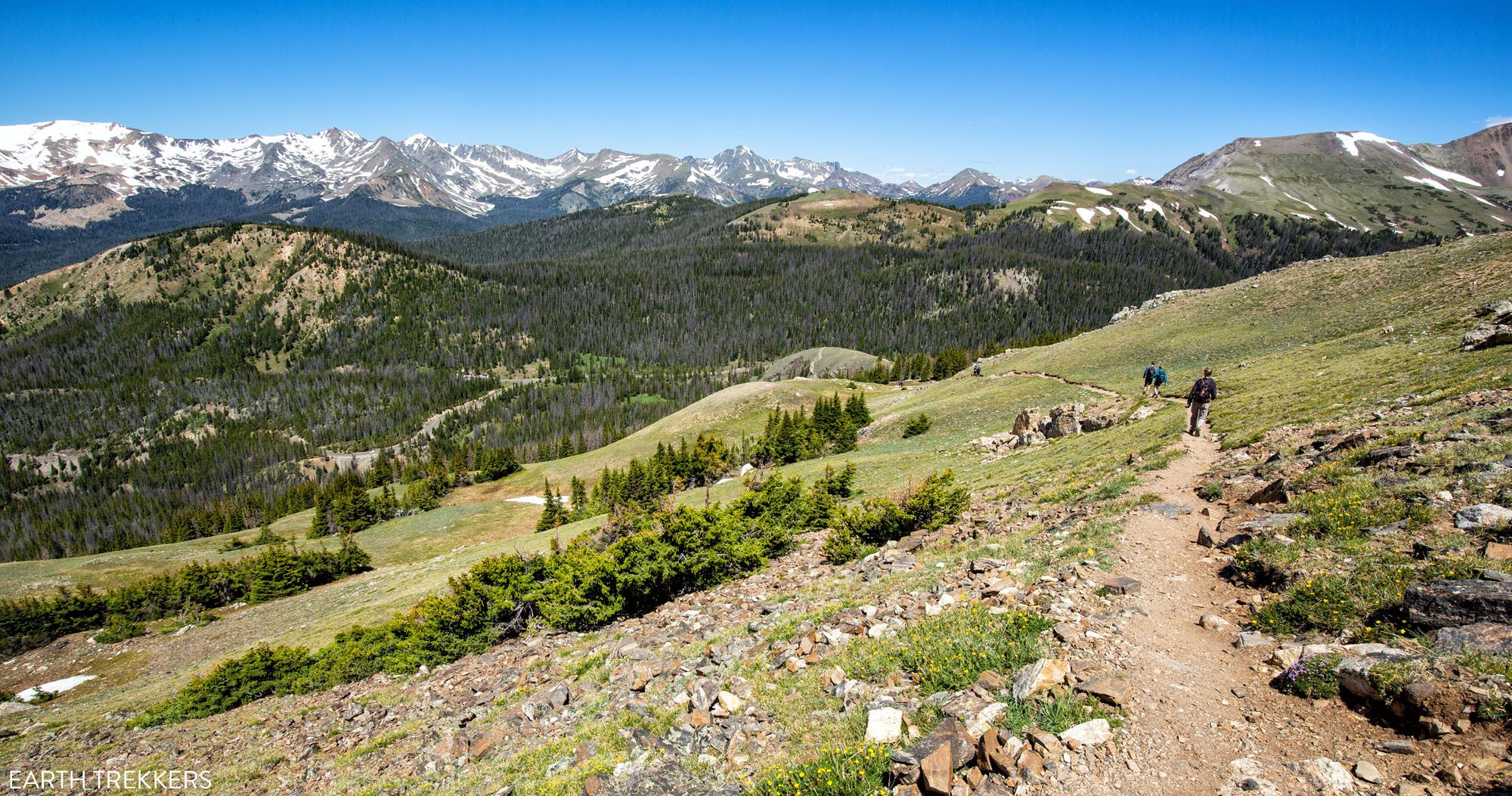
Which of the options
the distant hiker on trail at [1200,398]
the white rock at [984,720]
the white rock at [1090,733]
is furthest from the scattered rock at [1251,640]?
the distant hiker on trail at [1200,398]

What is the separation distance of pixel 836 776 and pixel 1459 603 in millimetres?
8268

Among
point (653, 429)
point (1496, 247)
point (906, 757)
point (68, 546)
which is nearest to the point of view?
point (906, 757)

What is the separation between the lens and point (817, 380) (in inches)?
3996

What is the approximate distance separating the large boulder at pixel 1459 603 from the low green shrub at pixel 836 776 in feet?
23.8

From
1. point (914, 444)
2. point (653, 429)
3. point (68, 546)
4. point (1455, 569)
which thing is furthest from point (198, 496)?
point (1455, 569)

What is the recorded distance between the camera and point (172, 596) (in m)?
47.7

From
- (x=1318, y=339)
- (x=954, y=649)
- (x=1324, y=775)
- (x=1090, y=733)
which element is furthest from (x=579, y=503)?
(x=1318, y=339)

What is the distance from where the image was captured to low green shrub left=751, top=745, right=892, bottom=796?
7.02 m

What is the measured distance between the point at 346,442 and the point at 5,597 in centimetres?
14309

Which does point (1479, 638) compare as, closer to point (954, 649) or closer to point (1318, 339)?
point (954, 649)

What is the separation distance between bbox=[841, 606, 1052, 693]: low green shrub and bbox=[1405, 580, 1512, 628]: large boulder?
4462 millimetres

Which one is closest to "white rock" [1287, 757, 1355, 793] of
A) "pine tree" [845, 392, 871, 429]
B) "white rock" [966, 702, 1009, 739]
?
"white rock" [966, 702, 1009, 739]

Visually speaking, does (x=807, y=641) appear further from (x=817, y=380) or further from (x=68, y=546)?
(x=68, y=546)

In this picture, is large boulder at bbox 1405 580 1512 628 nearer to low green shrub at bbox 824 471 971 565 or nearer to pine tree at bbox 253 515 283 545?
low green shrub at bbox 824 471 971 565
